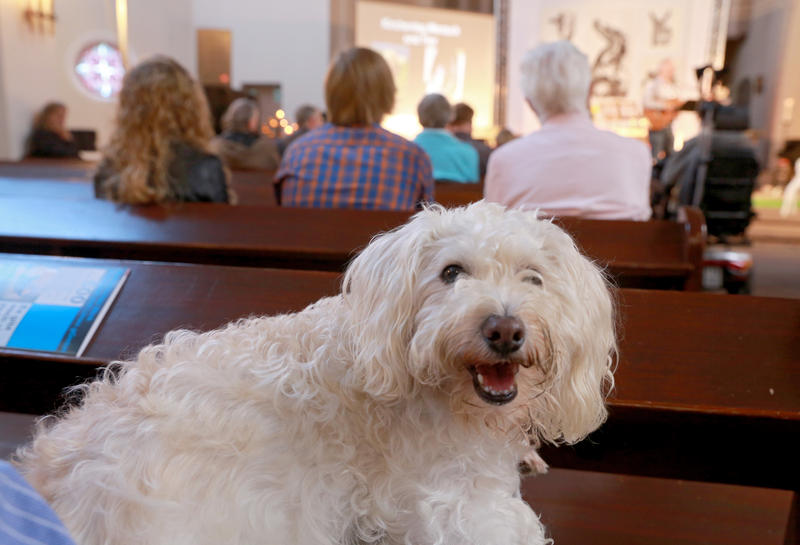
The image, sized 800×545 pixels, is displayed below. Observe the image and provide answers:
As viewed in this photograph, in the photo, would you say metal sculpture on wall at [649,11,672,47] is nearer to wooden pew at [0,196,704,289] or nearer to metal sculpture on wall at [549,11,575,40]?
metal sculpture on wall at [549,11,575,40]

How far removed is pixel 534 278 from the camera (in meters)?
1.09

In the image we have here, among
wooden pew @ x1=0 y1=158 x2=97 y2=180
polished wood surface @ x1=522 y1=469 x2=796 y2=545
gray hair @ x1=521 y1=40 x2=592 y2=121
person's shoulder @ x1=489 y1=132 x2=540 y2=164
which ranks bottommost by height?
polished wood surface @ x1=522 y1=469 x2=796 y2=545

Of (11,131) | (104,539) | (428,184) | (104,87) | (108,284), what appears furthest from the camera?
(104,87)

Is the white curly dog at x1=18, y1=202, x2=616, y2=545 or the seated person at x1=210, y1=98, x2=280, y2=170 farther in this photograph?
the seated person at x1=210, y1=98, x2=280, y2=170

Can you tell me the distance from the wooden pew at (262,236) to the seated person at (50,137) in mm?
5699

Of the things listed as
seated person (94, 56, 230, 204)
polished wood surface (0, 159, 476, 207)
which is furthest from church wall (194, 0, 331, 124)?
seated person (94, 56, 230, 204)

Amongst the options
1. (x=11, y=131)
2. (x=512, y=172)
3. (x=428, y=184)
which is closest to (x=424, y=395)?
(x=512, y=172)

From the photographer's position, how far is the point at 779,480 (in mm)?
1516

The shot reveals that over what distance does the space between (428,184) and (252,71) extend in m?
9.10

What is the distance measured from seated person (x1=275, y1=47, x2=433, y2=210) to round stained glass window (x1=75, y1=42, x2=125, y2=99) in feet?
22.7

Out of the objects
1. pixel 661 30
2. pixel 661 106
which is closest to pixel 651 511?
pixel 661 106

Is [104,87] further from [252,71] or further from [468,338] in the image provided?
[468,338]

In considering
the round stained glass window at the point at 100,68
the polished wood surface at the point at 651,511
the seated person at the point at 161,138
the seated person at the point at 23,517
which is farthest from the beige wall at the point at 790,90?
the seated person at the point at 23,517

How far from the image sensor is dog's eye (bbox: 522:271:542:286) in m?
1.07
